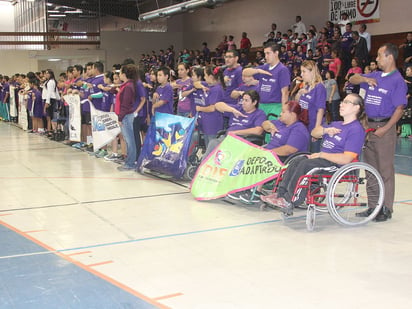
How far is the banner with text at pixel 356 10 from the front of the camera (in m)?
15.3

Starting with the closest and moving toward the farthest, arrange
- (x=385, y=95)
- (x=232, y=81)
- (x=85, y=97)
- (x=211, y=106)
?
(x=385, y=95), (x=211, y=106), (x=232, y=81), (x=85, y=97)

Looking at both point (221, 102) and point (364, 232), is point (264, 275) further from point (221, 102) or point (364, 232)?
point (221, 102)

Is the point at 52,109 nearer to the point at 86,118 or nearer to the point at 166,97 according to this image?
the point at 86,118

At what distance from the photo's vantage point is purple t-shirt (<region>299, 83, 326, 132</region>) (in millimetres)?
5703

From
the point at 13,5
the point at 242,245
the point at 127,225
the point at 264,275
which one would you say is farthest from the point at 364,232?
the point at 13,5

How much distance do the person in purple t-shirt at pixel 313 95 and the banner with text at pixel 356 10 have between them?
1054 centimetres

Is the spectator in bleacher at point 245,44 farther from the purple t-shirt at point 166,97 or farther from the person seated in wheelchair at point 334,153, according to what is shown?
the person seated in wheelchair at point 334,153

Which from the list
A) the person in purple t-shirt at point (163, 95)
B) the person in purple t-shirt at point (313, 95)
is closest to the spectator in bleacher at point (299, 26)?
the person in purple t-shirt at point (163, 95)

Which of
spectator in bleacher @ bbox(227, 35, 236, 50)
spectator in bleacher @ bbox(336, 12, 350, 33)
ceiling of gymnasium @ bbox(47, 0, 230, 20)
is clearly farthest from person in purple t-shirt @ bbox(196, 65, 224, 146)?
ceiling of gymnasium @ bbox(47, 0, 230, 20)

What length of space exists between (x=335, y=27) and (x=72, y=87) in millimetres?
7558

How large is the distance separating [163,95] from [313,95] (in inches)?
109

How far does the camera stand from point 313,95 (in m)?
5.73

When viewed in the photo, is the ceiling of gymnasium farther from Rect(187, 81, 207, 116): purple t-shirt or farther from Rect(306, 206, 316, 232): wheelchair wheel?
Rect(306, 206, 316, 232): wheelchair wheel

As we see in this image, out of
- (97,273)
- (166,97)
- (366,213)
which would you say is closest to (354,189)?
(366,213)
